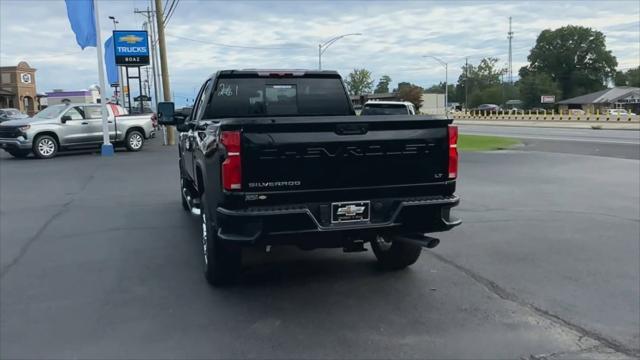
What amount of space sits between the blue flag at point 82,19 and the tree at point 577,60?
122491mm

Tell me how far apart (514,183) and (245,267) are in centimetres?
760

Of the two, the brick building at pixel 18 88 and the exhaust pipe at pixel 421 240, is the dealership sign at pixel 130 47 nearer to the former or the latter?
the exhaust pipe at pixel 421 240

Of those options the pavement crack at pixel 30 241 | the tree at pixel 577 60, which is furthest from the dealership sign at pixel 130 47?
the tree at pixel 577 60

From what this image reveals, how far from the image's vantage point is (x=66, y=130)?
757 inches

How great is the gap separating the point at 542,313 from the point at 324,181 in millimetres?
2177

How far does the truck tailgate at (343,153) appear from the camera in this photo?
14.2 ft

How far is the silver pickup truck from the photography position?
60.6 feet

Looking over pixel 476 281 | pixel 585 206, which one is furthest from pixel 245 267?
pixel 585 206

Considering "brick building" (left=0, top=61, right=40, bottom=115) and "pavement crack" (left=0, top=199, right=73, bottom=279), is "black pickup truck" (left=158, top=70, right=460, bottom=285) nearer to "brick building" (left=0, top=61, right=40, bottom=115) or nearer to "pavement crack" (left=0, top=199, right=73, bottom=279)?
"pavement crack" (left=0, top=199, right=73, bottom=279)

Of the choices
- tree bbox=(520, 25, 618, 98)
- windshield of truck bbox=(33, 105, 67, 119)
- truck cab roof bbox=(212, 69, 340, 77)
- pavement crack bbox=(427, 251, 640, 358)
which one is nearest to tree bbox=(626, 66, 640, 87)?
tree bbox=(520, 25, 618, 98)

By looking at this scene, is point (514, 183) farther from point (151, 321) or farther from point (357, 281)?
point (151, 321)

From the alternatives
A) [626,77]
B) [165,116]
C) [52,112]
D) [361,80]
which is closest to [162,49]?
[52,112]

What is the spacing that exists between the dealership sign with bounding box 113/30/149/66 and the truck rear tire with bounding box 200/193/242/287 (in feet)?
69.8

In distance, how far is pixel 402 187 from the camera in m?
4.72
